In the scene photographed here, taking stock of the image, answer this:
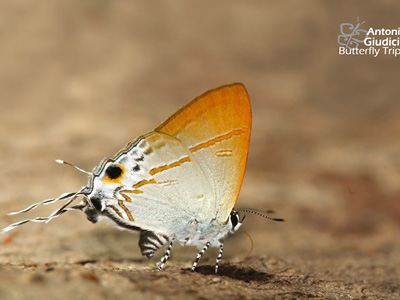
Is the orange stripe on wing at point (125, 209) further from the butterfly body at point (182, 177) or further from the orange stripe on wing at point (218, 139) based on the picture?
the orange stripe on wing at point (218, 139)

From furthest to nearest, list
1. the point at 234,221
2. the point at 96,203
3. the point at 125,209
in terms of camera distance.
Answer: the point at 234,221
the point at 125,209
the point at 96,203

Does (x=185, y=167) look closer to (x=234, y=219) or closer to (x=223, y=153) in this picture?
(x=223, y=153)

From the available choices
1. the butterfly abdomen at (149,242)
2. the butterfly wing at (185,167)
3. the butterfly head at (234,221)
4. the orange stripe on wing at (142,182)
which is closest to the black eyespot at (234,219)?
the butterfly head at (234,221)

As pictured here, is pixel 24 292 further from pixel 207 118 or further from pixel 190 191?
pixel 207 118

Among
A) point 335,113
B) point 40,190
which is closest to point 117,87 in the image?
point 40,190

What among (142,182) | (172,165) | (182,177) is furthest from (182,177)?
(142,182)

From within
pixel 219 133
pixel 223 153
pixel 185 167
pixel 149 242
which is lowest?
pixel 149 242

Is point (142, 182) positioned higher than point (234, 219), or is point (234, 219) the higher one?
point (142, 182)
